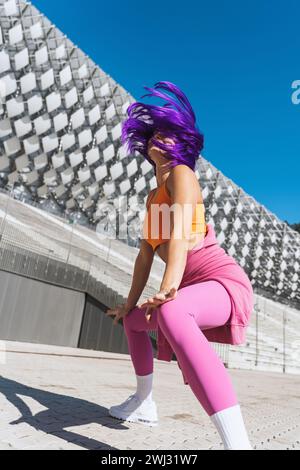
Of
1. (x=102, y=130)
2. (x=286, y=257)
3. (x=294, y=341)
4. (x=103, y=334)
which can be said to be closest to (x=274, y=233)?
(x=286, y=257)

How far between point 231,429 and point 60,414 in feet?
3.91

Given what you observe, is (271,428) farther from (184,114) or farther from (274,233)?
(274,233)

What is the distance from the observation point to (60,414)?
7.16ft

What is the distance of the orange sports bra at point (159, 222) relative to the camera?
6.19ft

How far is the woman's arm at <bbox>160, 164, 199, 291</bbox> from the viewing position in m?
1.62

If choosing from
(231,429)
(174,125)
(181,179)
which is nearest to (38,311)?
(174,125)

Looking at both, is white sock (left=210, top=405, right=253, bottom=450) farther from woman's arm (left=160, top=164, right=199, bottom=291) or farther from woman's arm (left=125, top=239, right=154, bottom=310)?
woman's arm (left=125, top=239, right=154, bottom=310)

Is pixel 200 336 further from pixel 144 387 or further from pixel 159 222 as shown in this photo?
pixel 144 387

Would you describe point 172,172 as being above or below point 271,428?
above

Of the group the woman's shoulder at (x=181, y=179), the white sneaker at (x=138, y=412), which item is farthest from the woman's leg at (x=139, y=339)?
the woman's shoulder at (x=181, y=179)

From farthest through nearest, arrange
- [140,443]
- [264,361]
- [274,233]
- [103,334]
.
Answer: [274,233] → [264,361] → [103,334] → [140,443]

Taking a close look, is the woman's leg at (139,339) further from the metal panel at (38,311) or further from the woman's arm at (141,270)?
the metal panel at (38,311)

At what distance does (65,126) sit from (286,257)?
42168 millimetres

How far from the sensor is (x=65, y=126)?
41875 millimetres
